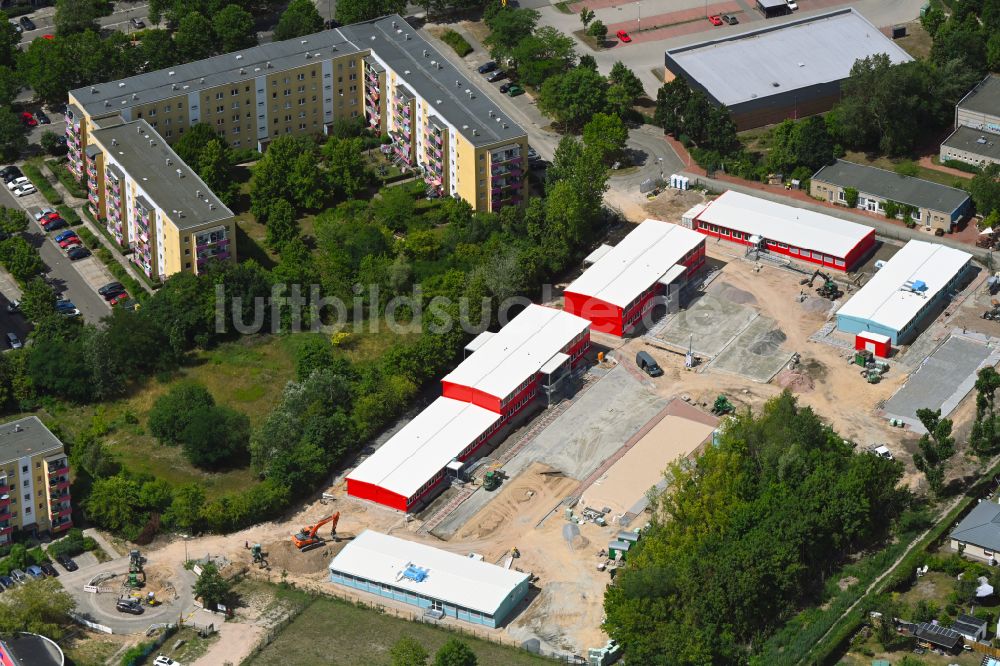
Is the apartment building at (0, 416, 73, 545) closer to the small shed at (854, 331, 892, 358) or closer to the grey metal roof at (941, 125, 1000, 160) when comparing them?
the small shed at (854, 331, 892, 358)

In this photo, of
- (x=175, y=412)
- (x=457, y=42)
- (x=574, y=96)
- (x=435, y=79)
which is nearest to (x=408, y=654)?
(x=175, y=412)

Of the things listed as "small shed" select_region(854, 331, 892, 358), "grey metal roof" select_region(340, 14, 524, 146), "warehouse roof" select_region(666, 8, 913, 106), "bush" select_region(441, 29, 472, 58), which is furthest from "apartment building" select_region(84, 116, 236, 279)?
"small shed" select_region(854, 331, 892, 358)

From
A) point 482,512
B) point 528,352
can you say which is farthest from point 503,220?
point 482,512

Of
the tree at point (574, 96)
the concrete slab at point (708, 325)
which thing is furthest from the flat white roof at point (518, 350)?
the tree at point (574, 96)

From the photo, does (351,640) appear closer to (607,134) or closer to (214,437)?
(214,437)

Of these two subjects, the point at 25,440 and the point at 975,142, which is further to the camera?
the point at 975,142

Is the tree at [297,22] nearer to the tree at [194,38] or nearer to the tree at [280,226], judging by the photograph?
the tree at [194,38]
